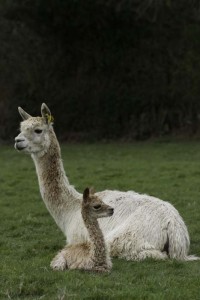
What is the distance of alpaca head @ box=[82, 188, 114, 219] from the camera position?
703 centimetres

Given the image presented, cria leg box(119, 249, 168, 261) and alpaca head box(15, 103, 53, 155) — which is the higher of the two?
alpaca head box(15, 103, 53, 155)

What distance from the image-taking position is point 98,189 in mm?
13953

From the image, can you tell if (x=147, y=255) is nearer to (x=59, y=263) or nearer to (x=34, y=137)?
(x=59, y=263)

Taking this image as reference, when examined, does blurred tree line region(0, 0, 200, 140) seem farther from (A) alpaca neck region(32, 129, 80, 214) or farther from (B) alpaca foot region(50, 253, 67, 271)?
(B) alpaca foot region(50, 253, 67, 271)

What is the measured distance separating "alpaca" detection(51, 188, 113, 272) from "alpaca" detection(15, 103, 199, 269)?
0.18m

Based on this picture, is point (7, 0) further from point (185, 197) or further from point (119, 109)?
point (185, 197)

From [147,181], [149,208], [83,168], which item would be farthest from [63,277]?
[83,168]

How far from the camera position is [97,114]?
26344 mm

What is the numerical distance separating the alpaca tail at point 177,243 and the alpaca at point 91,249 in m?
0.88

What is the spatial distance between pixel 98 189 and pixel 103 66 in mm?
12840

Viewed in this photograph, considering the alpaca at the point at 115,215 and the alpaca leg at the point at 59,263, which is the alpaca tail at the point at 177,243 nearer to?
the alpaca at the point at 115,215

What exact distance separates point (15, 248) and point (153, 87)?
693 inches

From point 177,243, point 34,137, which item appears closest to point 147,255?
point 177,243

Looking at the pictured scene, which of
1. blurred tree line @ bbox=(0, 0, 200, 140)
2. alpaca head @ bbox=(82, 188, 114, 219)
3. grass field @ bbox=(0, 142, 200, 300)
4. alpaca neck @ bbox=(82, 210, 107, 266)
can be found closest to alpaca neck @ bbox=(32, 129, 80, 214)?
grass field @ bbox=(0, 142, 200, 300)
